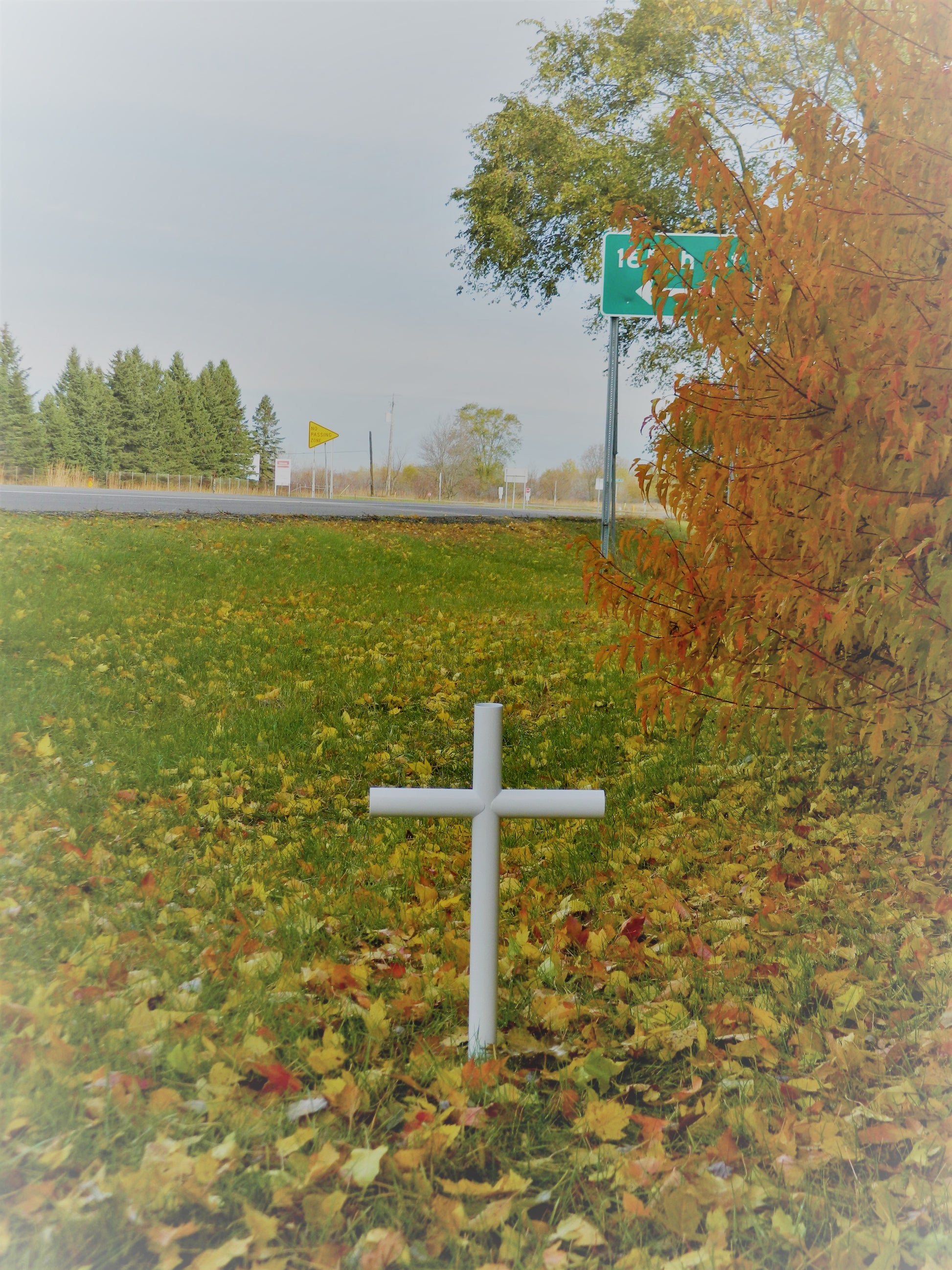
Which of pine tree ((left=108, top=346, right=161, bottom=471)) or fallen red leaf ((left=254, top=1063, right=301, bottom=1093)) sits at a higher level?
pine tree ((left=108, top=346, right=161, bottom=471))

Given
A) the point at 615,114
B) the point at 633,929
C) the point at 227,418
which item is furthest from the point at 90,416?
the point at 633,929

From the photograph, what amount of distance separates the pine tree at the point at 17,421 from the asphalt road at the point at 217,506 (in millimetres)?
4983

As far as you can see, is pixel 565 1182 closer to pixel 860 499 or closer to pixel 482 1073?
pixel 482 1073

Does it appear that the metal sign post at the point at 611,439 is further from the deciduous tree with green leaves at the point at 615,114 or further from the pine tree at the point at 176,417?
the pine tree at the point at 176,417

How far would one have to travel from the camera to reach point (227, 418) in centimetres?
3281

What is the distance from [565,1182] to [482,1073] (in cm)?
39

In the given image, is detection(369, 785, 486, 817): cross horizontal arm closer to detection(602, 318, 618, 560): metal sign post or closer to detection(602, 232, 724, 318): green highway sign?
detection(602, 232, 724, 318): green highway sign

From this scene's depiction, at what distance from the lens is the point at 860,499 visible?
11.2 feet

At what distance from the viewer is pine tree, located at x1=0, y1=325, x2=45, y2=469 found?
26844 mm

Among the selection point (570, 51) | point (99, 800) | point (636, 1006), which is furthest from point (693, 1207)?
point (570, 51)

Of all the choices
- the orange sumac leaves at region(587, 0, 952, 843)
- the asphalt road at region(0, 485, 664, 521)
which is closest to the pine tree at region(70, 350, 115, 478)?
the asphalt road at region(0, 485, 664, 521)

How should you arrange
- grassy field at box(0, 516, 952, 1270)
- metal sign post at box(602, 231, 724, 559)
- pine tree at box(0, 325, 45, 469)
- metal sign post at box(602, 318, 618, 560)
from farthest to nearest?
1. pine tree at box(0, 325, 45, 469)
2. metal sign post at box(602, 318, 618, 560)
3. metal sign post at box(602, 231, 724, 559)
4. grassy field at box(0, 516, 952, 1270)

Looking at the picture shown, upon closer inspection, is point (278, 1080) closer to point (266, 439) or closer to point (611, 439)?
point (611, 439)

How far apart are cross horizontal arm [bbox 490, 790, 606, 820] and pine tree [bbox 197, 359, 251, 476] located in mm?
31148
